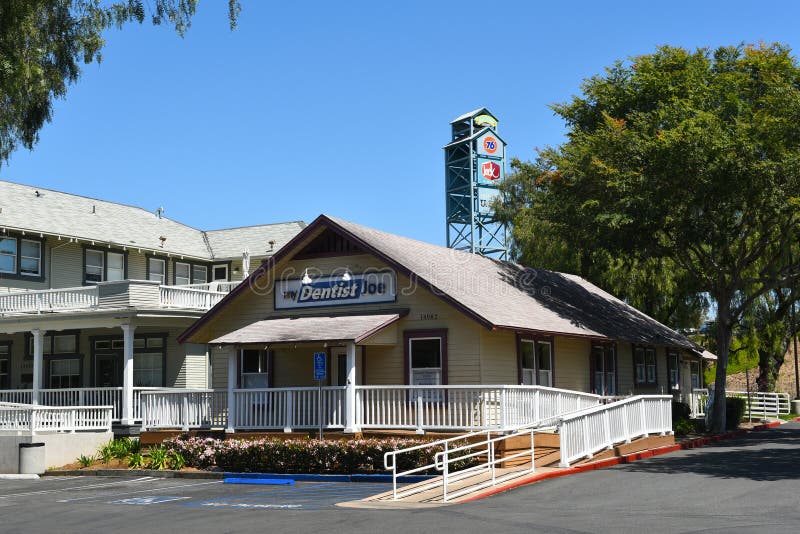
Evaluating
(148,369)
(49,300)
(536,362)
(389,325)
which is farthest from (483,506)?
(148,369)

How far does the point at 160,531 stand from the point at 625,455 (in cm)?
1285

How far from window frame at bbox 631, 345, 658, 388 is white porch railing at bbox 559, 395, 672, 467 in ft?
20.7

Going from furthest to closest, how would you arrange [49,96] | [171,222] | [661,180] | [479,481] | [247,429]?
[171,222]
[661,180]
[247,429]
[49,96]
[479,481]

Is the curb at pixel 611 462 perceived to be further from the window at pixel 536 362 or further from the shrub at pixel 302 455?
the window at pixel 536 362

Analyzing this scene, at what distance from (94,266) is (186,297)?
771 cm

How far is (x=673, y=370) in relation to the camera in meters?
38.2

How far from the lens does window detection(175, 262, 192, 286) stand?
42.2 meters

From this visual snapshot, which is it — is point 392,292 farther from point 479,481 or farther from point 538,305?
point 479,481

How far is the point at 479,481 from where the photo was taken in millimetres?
19094

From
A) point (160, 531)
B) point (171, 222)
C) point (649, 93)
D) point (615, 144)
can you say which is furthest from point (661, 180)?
point (171, 222)

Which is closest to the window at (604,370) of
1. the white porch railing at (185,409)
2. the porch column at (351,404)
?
the porch column at (351,404)

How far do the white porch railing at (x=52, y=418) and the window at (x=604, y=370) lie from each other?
→ 15240mm

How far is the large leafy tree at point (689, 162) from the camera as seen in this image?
2734 cm

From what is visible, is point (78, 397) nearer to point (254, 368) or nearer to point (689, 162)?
point (254, 368)
